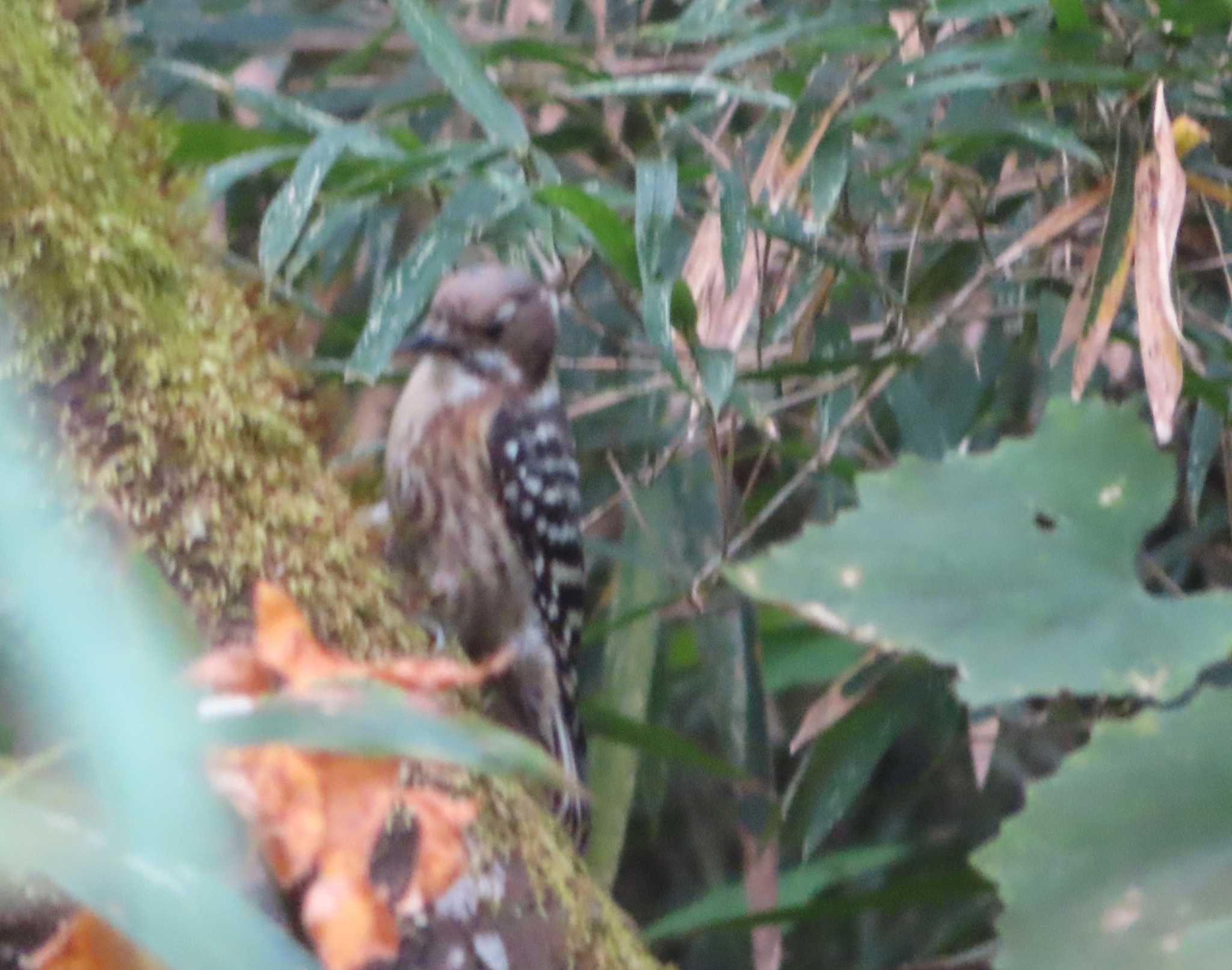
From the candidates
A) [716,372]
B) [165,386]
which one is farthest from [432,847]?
[716,372]

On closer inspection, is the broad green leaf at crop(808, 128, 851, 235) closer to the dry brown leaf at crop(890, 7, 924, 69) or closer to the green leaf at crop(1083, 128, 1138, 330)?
the dry brown leaf at crop(890, 7, 924, 69)

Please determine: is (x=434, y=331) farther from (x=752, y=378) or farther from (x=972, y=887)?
(x=972, y=887)

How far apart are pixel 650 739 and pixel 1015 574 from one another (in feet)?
3.38

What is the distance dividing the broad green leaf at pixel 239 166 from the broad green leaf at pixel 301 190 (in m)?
0.05

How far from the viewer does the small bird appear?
2.21 m

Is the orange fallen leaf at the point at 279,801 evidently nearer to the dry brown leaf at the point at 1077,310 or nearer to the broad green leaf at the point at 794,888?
the dry brown leaf at the point at 1077,310

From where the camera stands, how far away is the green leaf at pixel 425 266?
156 centimetres

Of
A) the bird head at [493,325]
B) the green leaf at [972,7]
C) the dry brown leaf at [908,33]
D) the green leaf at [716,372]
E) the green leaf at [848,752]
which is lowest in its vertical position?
the green leaf at [848,752]

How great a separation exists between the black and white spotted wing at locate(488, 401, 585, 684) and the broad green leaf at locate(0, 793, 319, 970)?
146 cm

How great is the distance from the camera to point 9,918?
920 millimetres

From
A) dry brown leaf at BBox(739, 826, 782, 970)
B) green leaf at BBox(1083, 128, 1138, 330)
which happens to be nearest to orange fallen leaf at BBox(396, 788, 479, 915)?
green leaf at BBox(1083, 128, 1138, 330)

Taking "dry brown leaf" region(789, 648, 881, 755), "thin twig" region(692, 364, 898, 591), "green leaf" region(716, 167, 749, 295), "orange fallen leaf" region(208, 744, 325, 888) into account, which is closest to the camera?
"orange fallen leaf" region(208, 744, 325, 888)

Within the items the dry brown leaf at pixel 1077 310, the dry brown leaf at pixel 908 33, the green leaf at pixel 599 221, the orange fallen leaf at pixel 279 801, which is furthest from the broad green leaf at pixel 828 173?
the orange fallen leaf at pixel 279 801

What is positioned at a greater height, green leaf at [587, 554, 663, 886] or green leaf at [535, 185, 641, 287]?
green leaf at [535, 185, 641, 287]
